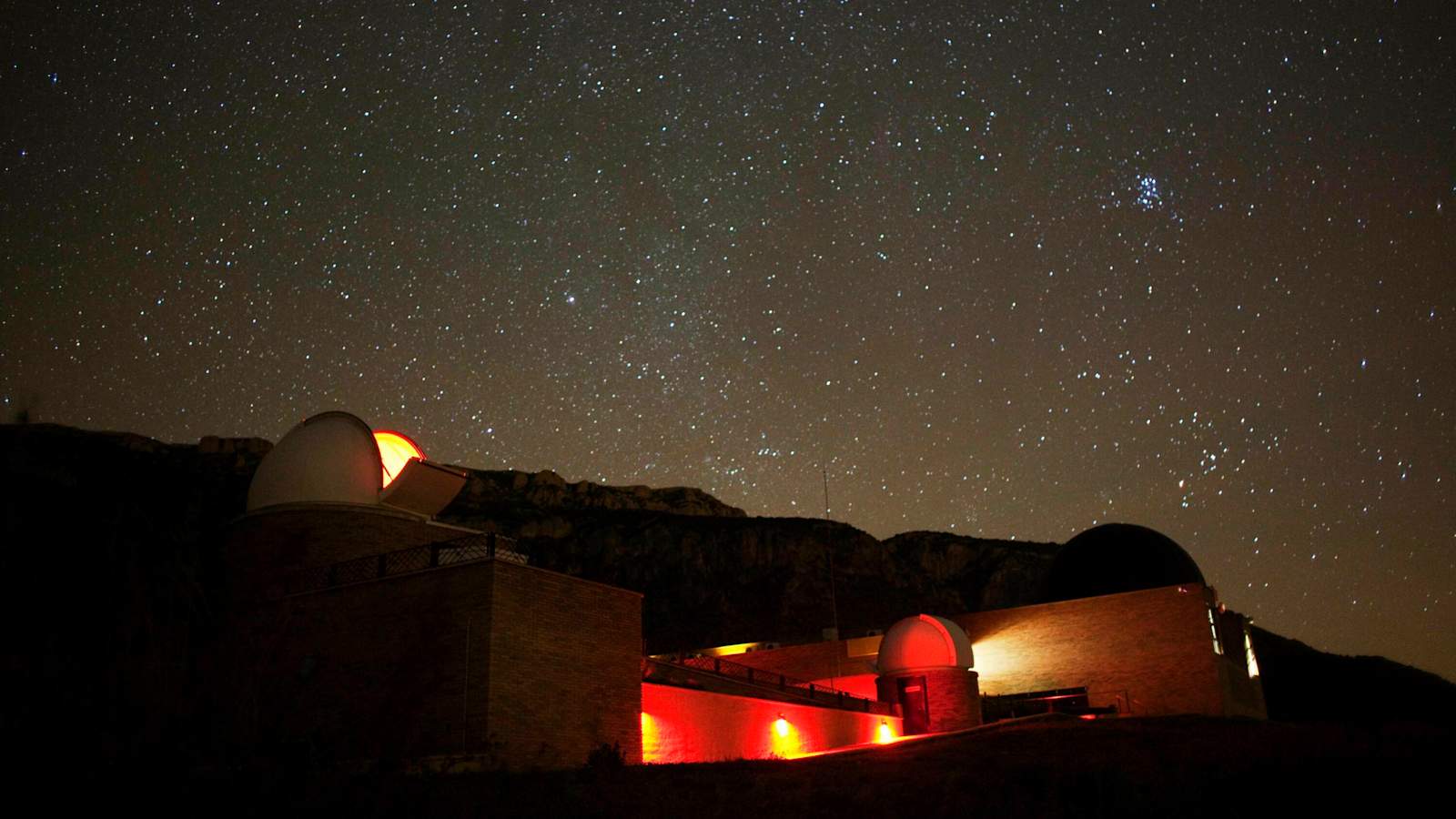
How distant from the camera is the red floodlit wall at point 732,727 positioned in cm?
2097

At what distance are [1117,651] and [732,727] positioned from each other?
14852mm

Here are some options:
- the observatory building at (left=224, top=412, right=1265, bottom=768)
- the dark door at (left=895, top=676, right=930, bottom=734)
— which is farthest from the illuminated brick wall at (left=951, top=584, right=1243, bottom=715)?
the dark door at (left=895, top=676, right=930, bottom=734)

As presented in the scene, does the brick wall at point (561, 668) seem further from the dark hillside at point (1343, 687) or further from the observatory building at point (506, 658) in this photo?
the dark hillside at point (1343, 687)

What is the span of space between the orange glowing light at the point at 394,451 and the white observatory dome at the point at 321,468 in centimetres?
79

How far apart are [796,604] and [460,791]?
69494 millimetres

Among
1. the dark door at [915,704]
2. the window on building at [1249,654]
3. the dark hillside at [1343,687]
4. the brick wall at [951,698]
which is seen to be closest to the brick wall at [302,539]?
the dark door at [915,704]

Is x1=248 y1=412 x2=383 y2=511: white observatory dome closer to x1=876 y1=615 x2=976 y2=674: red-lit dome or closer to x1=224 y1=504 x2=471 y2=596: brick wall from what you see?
x1=224 y1=504 x2=471 y2=596: brick wall

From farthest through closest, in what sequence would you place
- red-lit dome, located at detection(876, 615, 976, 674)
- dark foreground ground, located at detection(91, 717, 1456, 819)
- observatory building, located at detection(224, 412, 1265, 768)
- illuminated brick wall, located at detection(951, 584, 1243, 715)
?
illuminated brick wall, located at detection(951, 584, 1243, 715)
red-lit dome, located at detection(876, 615, 976, 674)
observatory building, located at detection(224, 412, 1265, 768)
dark foreground ground, located at detection(91, 717, 1456, 819)

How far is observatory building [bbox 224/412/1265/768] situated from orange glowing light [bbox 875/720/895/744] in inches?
3.0

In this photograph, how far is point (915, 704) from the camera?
29.7 m

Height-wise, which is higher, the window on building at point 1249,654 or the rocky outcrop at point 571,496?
the rocky outcrop at point 571,496

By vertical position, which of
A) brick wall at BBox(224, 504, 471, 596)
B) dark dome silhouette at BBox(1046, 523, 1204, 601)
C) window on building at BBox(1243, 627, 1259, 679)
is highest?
dark dome silhouette at BBox(1046, 523, 1204, 601)

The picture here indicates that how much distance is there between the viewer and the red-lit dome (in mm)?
29672

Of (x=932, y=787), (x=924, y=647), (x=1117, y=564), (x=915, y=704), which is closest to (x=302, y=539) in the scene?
(x=932, y=787)
